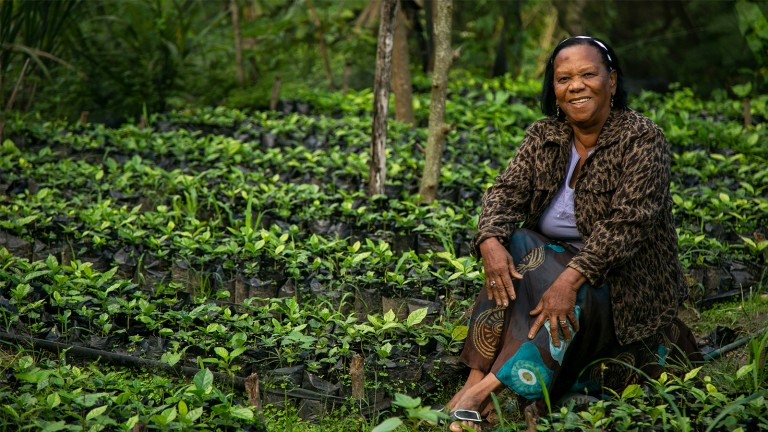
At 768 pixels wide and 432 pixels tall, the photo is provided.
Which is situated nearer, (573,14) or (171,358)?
(171,358)

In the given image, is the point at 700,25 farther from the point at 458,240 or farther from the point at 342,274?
the point at 342,274

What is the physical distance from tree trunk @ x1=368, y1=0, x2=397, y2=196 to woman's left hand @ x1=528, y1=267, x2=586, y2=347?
223 centimetres

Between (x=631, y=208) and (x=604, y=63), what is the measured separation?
552 millimetres

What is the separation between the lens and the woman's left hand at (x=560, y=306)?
2801mm

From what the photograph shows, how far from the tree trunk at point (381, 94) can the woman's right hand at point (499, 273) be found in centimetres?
198

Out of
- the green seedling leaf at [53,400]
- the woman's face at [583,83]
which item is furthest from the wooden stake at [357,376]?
the woman's face at [583,83]

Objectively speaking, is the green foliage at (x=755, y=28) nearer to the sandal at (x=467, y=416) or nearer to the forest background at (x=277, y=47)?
the forest background at (x=277, y=47)

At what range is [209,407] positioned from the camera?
2.72 meters

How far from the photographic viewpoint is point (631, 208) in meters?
2.92

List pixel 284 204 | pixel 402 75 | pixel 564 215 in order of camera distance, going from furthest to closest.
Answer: pixel 402 75, pixel 284 204, pixel 564 215

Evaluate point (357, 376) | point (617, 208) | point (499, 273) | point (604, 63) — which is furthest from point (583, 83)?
point (357, 376)

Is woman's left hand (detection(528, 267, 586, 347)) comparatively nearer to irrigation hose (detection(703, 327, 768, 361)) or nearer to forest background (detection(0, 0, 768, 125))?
irrigation hose (detection(703, 327, 768, 361))

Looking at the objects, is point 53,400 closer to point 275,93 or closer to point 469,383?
point 469,383

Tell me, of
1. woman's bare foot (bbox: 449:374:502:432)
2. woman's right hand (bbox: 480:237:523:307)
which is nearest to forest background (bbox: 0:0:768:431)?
woman's bare foot (bbox: 449:374:502:432)
